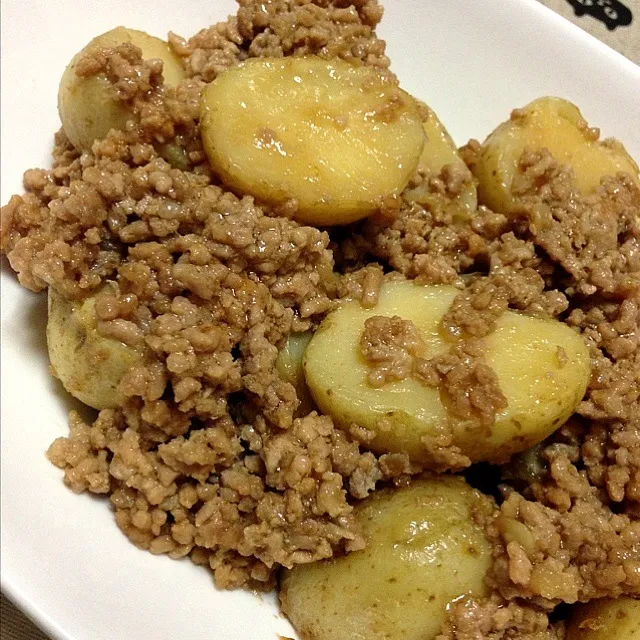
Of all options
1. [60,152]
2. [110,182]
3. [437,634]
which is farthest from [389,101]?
[437,634]

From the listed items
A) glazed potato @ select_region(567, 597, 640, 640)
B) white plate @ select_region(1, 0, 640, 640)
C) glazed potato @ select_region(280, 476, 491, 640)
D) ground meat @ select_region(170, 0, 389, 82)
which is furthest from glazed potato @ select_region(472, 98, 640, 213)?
glazed potato @ select_region(567, 597, 640, 640)

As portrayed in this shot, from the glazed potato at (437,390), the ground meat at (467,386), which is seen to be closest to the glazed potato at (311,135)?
the glazed potato at (437,390)

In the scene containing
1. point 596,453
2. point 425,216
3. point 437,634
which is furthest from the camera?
point 425,216

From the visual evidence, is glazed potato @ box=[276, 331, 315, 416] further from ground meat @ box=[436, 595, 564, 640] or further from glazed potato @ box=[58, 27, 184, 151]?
glazed potato @ box=[58, 27, 184, 151]

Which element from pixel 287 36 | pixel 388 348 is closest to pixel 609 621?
pixel 388 348

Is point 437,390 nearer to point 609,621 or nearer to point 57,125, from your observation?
point 609,621

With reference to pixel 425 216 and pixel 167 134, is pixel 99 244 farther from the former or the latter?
pixel 425 216
